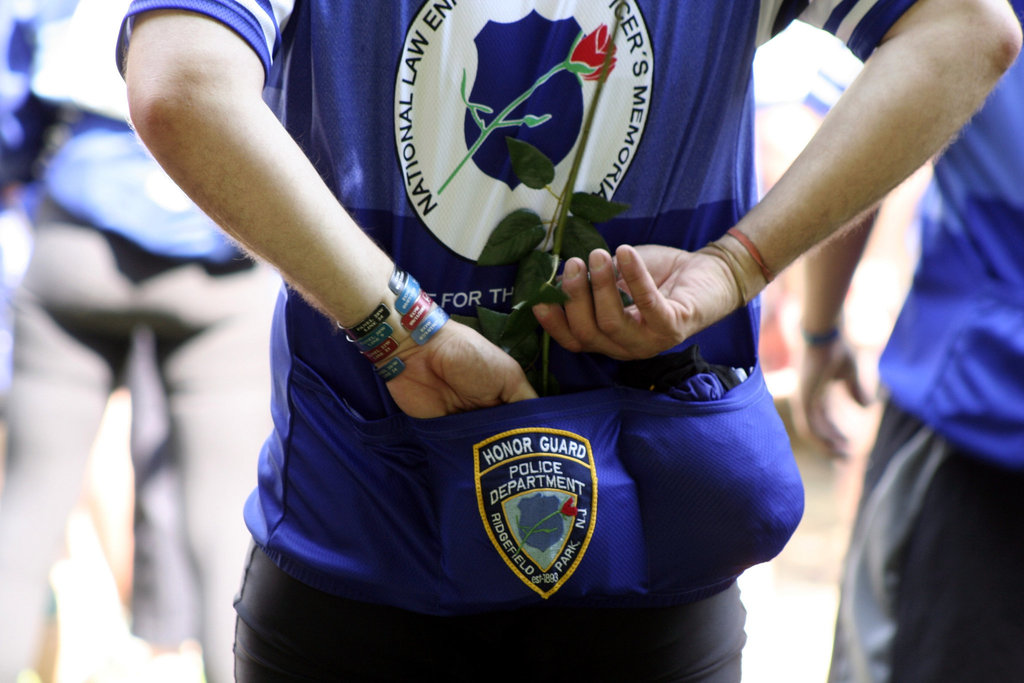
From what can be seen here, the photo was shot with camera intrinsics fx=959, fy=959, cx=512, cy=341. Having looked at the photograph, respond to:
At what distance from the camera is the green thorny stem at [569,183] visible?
82 centimetres

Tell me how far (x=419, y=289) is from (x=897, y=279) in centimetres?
317

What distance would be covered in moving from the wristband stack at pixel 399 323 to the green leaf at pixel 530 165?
136 mm

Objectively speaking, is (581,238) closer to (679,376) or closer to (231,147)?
(679,376)

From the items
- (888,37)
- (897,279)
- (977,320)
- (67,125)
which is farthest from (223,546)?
(897,279)

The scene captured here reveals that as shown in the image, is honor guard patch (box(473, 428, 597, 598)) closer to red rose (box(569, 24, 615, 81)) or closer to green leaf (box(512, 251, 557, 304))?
green leaf (box(512, 251, 557, 304))

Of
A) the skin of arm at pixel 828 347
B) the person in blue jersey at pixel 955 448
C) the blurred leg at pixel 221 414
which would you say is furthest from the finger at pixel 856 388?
the blurred leg at pixel 221 414

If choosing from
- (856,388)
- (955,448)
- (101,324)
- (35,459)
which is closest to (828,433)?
(856,388)

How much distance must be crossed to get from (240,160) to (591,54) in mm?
321

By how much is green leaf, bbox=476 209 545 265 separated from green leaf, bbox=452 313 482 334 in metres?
0.05

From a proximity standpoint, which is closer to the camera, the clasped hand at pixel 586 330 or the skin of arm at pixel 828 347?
the clasped hand at pixel 586 330

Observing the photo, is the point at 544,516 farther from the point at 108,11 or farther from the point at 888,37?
the point at 108,11

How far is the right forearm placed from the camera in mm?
691

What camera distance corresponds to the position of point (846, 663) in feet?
4.59

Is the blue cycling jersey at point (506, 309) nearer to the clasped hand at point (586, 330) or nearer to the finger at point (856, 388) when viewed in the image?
the clasped hand at point (586, 330)
